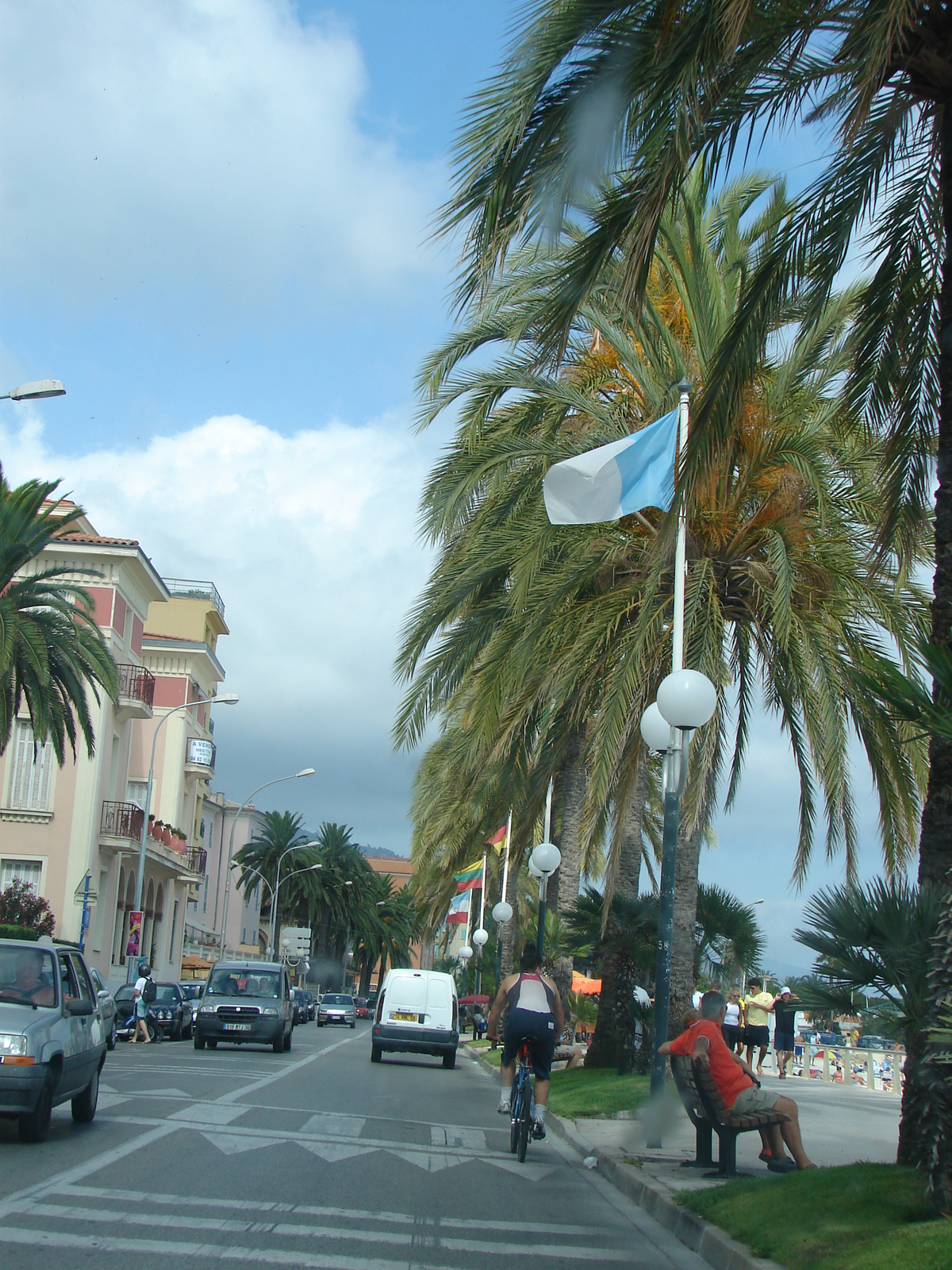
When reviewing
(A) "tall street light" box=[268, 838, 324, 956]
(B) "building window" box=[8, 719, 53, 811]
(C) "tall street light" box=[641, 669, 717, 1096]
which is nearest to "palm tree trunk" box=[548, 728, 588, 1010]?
(C) "tall street light" box=[641, 669, 717, 1096]

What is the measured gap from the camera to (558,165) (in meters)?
8.20

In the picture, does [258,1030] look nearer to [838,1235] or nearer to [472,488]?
[472,488]

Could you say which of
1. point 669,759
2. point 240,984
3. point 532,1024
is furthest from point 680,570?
point 240,984

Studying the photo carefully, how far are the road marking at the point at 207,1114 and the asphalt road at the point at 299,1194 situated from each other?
3 cm

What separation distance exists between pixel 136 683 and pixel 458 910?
14.6 metres

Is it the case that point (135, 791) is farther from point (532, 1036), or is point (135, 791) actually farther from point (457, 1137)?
point (532, 1036)

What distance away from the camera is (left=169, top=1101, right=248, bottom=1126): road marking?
40.7 ft

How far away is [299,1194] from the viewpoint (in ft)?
28.1

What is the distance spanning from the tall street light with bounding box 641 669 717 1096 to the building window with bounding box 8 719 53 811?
34609 millimetres

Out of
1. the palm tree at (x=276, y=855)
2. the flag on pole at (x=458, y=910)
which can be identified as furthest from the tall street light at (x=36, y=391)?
the palm tree at (x=276, y=855)

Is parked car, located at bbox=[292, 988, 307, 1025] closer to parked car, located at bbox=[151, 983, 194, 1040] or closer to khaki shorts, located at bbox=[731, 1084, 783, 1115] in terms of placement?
parked car, located at bbox=[151, 983, 194, 1040]

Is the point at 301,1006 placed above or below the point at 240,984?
below

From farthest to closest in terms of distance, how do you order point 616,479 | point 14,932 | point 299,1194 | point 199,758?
point 199,758
point 14,932
point 616,479
point 299,1194

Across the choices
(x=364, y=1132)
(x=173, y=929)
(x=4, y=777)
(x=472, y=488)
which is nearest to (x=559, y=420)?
(x=472, y=488)
